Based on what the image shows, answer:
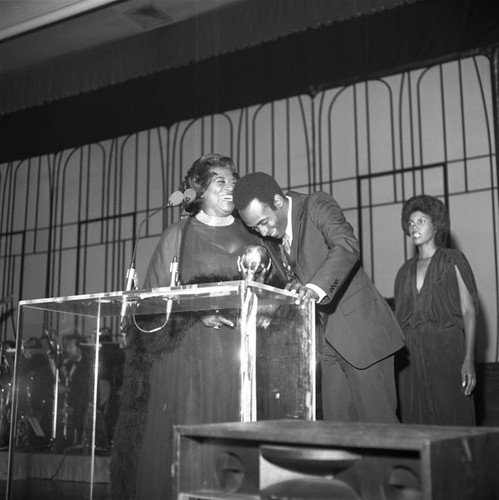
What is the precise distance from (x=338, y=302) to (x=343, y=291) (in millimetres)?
43

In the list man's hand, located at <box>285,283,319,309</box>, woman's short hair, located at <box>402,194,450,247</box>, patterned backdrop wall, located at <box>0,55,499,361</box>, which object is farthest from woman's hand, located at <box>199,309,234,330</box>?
patterned backdrop wall, located at <box>0,55,499,361</box>

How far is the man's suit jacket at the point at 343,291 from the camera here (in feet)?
7.59

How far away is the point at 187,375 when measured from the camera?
2.19m

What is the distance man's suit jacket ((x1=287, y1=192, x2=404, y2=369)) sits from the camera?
231 cm

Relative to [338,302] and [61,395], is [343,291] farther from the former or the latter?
[61,395]

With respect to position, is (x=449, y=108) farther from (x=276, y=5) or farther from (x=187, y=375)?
(x=187, y=375)

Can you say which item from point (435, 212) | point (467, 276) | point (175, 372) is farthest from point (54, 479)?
point (435, 212)

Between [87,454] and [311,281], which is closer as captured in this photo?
[311,281]

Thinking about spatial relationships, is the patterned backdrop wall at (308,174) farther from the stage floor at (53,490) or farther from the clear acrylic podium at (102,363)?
the stage floor at (53,490)

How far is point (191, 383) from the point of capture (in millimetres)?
2150

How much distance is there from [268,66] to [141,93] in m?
1.27

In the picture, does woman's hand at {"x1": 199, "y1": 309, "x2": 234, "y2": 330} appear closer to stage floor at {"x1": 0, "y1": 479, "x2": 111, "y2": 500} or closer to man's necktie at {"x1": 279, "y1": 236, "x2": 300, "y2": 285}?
man's necktie at {"x1": 279, "y1": 236, "x2": 300, "y2": 285}

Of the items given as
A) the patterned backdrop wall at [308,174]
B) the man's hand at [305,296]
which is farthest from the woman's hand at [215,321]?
the patterned backdrop wall at [308,174]

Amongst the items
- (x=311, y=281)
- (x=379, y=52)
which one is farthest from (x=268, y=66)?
(x=311, y=281)
